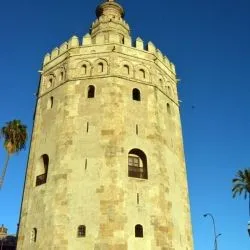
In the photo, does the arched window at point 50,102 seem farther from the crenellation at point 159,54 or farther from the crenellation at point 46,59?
the crenellation at point 159,54

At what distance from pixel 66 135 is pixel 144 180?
6.10 metres

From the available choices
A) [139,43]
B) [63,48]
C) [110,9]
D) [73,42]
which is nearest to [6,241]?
[63,48]

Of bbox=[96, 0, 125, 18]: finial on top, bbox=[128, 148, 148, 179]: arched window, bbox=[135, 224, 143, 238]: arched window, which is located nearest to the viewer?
bbox=[135, 224, 143, 238]: arched window

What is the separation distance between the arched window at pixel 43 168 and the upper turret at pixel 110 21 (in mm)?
11519

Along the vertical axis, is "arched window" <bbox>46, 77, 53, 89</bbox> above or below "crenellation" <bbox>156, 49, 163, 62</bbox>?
below

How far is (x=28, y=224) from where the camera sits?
24.2 m

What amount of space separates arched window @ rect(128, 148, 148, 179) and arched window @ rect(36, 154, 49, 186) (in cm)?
592

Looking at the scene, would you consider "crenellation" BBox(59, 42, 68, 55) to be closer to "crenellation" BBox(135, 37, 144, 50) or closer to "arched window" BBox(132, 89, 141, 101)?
"crenellation" BBox(135, 37, 144, 50)

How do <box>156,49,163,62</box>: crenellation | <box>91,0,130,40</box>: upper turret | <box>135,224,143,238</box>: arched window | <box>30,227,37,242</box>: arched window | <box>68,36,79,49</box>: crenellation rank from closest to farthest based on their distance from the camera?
<box>135,224,143,238</box>: arched window
<box>30,227,37,242</box>: arched window
<box>68,36,79,49</box>: crenellation
<box>156,49,163,62</box>: crenellation
<box>91,0,130,40</box>: upper turret

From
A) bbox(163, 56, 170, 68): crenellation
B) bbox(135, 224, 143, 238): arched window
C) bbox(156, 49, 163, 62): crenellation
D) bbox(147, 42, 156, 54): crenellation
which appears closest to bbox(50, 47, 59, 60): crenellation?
bbox(147, 42, 156, 54): crenellation

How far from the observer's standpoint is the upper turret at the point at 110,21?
3319 cm

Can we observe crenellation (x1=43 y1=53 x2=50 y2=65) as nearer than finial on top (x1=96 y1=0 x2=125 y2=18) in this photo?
Yes

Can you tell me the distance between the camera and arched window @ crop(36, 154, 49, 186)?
25344mm

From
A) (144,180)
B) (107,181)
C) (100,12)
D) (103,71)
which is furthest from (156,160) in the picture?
(100,12)
